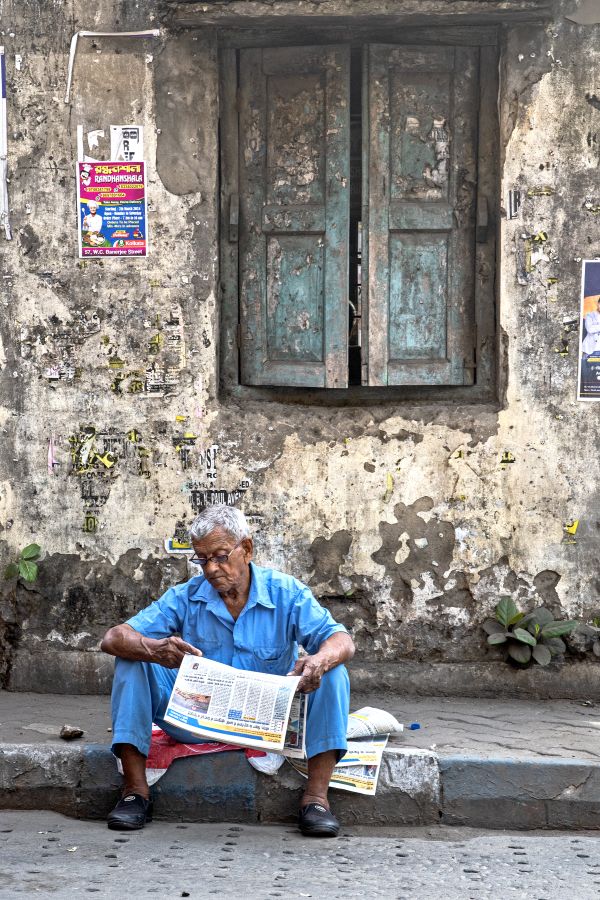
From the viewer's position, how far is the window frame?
528 cm

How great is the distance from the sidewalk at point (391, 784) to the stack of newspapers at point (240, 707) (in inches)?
6.5

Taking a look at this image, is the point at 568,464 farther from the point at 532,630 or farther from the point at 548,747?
the point at 548,747

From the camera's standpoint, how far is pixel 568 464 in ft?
17.3

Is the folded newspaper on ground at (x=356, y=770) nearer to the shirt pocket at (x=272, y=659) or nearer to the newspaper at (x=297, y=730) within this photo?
the newspaper at (x=297, y=730)

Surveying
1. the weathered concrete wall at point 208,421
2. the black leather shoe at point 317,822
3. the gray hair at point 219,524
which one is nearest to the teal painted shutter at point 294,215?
the weathered concrete wall at point 208,421

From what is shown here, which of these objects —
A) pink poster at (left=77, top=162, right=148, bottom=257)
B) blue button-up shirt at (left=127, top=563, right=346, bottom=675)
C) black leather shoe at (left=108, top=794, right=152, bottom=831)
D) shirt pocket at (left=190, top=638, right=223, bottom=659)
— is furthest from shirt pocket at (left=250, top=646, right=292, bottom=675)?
pink poster at (left=77, top=162, right=148, bottom=257)

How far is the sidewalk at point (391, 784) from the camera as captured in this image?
4195mm

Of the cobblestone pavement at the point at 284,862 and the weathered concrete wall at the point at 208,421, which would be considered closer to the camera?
the cobblestone pavement at the point at 284,862

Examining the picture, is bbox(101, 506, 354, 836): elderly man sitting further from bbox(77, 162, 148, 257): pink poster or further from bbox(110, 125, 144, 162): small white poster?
bbox(110, 125, 144, 162): small white poster

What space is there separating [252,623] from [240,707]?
336 millimetres

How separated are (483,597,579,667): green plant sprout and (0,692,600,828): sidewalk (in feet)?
2.08

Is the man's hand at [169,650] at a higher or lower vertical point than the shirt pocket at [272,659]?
higher

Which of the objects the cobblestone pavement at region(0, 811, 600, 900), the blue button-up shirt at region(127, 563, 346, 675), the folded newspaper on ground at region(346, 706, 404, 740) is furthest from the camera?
the folded newspaper on ground at region(346, 706, 404, 740)

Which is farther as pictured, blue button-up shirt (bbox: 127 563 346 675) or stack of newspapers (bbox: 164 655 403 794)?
blue button-up shirt (bbox: 127 563 346 675)
